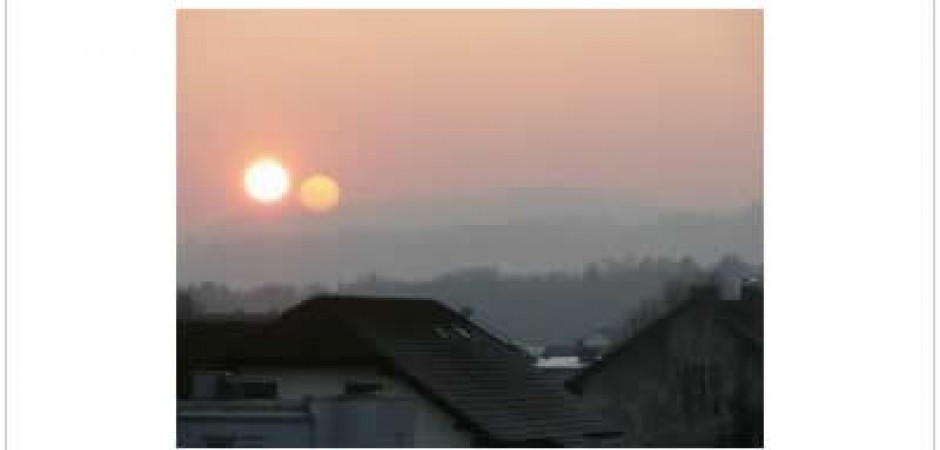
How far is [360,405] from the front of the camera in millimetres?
7008

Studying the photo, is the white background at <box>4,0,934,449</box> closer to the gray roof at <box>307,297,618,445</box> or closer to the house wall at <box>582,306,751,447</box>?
the gray roof at <box>307,297,618,445</box>

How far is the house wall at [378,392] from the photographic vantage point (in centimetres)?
709

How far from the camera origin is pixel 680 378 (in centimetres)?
1051

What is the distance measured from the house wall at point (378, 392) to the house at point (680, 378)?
1.45m

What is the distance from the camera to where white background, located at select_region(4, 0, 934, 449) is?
407 cm

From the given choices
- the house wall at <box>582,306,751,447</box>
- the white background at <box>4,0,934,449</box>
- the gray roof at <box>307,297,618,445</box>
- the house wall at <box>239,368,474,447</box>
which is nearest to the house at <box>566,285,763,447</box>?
the house wall at <box>582,306,751,447</box>

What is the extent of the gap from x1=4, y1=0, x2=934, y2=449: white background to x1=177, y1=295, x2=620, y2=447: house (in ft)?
6.68
